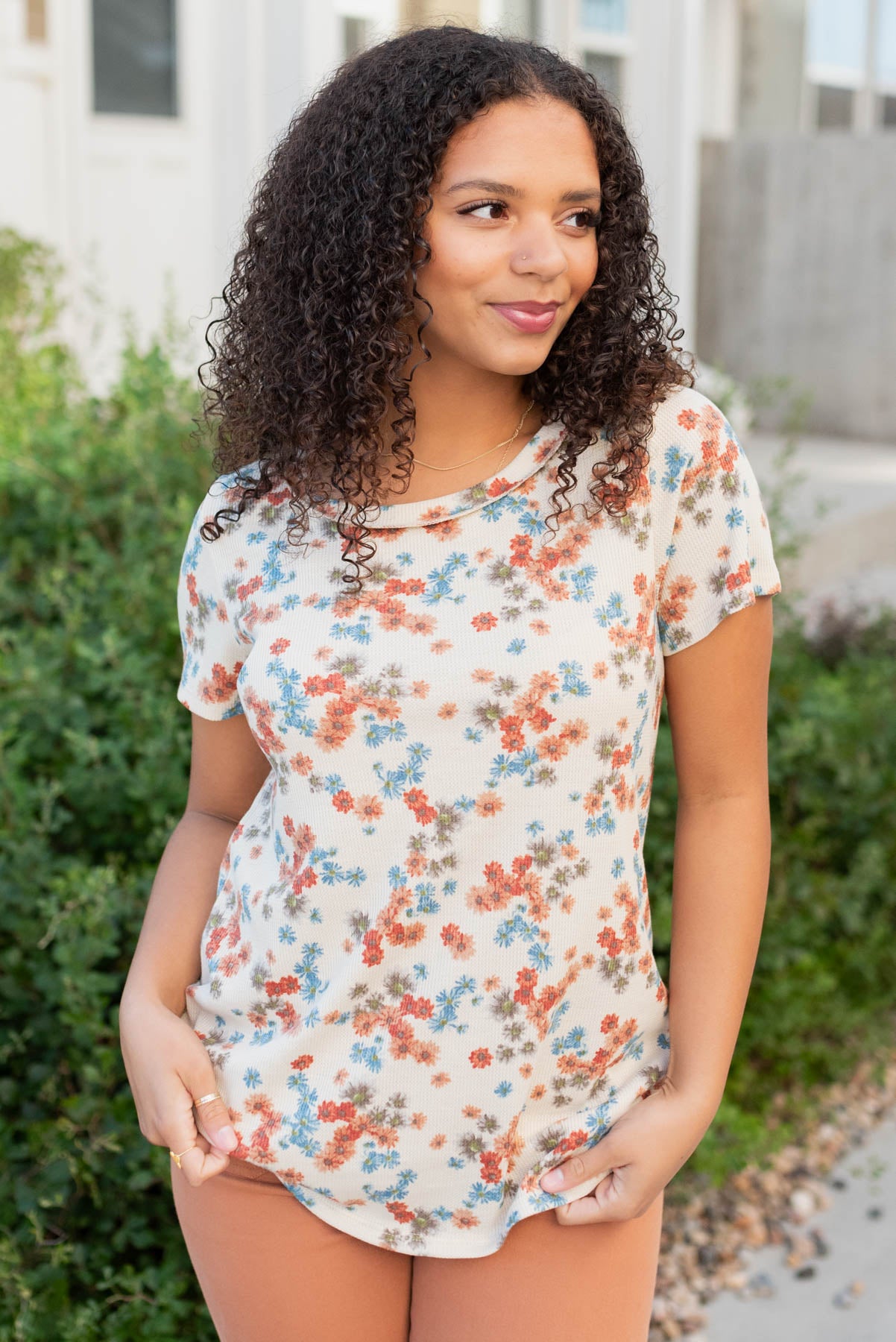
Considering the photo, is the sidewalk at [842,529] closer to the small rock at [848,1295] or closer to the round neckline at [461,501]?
the small rock at [848,1295]

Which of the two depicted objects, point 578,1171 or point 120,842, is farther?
point 120,842

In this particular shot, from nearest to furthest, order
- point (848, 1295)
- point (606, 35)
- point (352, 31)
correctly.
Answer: point (848, 1295), point (352, 31), point (606, 35)

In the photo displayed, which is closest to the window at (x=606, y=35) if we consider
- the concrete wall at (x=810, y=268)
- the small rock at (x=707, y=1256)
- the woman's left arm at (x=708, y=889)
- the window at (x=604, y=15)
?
the window at (x=604, y=15)

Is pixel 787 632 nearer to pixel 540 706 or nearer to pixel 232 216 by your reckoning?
pixel 540 706

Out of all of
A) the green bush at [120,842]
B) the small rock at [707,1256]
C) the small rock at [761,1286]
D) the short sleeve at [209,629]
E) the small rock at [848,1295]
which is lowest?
the small rock at [761,1286]

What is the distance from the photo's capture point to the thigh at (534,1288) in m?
1.39

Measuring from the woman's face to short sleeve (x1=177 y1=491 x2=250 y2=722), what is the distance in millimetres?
329

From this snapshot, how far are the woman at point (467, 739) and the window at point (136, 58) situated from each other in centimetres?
537

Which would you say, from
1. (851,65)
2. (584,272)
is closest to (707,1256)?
(584,272)

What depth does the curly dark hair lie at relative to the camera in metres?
1.36

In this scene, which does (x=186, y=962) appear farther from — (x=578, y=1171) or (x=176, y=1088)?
(x=578, y=1171)

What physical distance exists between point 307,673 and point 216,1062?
0.41 m

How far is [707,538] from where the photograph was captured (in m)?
1.39

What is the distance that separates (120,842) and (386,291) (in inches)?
68.4
